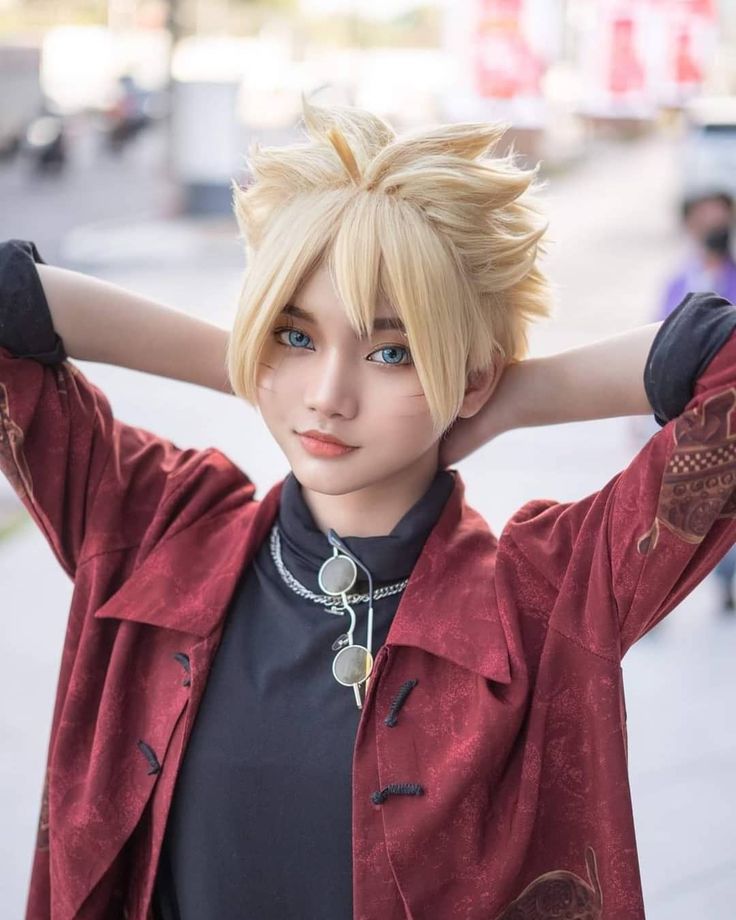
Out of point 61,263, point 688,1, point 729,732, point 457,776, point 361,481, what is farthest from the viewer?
point 61,263

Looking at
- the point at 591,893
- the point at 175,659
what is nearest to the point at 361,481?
the point at 175,659

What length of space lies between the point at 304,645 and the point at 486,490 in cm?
446

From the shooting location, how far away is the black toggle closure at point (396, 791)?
1.29 m

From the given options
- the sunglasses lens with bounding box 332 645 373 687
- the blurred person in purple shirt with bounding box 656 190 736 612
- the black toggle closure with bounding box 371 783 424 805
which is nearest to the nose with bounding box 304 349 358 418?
the sunglasses lens with bounding box 332 645 373 687

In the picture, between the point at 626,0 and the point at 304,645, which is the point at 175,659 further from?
the point at 626,0

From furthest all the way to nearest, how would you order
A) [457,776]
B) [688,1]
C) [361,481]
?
[688,1]
[361,481]
[457,776]

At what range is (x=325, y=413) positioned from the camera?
52.8 inches

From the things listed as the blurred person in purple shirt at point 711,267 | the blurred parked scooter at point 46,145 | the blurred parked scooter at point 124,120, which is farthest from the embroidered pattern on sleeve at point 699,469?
the blurred parked scooter at point 124,120

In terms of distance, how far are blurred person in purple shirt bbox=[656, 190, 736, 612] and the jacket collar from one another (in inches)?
125

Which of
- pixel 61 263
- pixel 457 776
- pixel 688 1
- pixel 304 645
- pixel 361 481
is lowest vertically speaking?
pixel 457 776

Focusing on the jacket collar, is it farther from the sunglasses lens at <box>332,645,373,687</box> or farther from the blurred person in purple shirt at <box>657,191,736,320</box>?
the blurred person in purple shirt at <box>657,191,736,320</box>

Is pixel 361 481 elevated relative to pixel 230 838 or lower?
elevated

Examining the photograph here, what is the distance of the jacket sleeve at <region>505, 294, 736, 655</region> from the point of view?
1.28 m

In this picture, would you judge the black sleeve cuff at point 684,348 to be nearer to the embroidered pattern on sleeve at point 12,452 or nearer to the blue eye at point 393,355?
the blue eye at point 393,355
